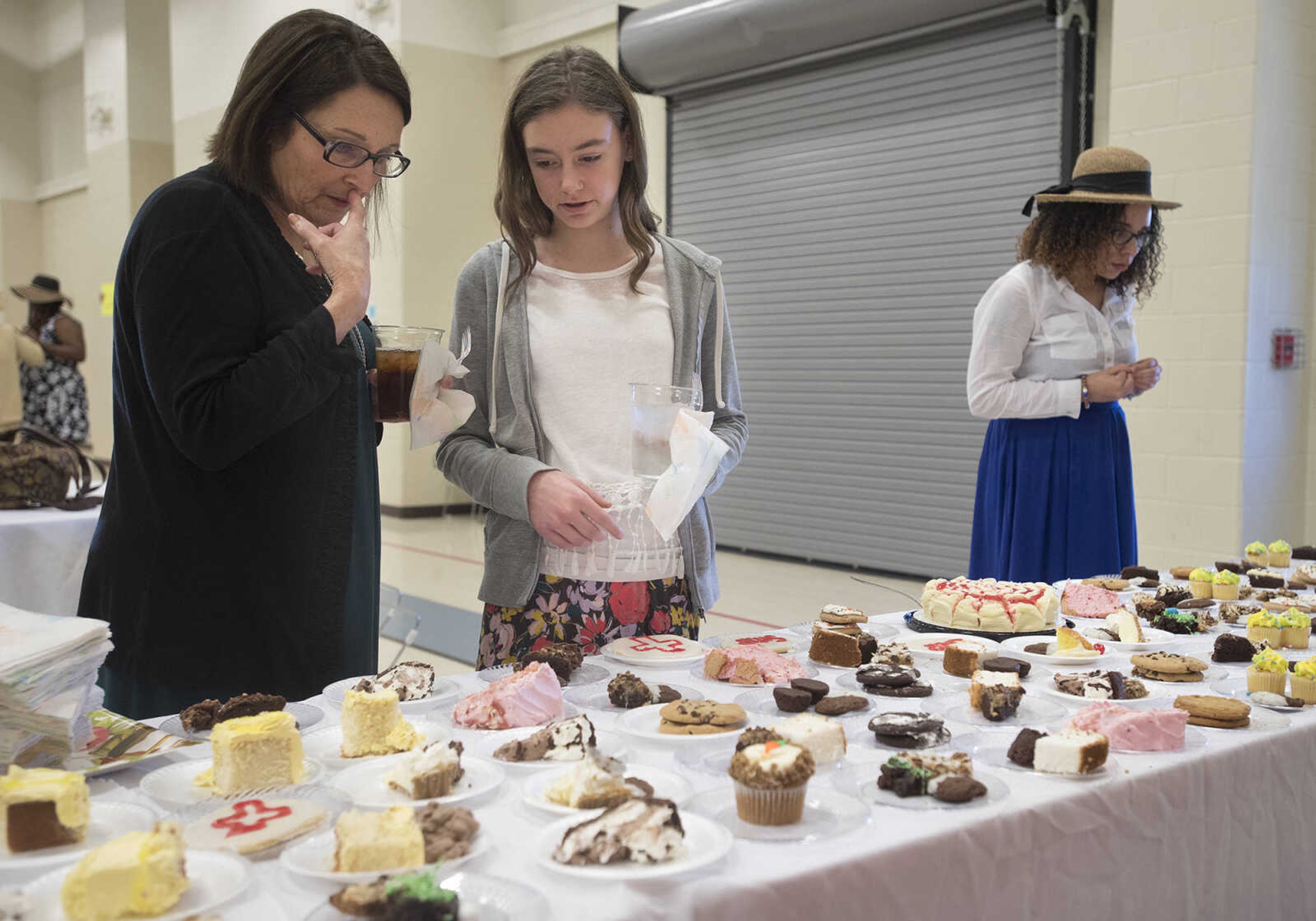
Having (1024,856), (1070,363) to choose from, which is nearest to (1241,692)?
(1024,856)

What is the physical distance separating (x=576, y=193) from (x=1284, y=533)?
12.9 feet

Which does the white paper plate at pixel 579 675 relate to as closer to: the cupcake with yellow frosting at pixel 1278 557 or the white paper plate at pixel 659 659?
the white paper plate at pixel 659 659

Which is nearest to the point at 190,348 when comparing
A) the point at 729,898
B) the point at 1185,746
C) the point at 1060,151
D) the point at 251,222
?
the point at 251,222

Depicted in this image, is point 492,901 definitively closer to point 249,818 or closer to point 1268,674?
point 249,818

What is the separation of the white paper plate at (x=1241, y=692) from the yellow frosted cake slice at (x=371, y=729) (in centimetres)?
109

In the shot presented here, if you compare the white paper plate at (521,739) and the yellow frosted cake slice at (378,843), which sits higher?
the yellow frosted cake slice at (378,843)

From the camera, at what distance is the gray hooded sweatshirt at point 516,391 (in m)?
1.93

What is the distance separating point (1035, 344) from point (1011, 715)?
1.80 m

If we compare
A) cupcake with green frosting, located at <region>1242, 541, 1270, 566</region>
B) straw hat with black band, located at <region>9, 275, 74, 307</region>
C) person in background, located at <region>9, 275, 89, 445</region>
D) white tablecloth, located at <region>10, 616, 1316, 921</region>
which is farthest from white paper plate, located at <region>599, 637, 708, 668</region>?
straw hat with black band, located at <region>9, 275, 74, 307</region>

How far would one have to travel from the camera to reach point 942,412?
20.9 ft

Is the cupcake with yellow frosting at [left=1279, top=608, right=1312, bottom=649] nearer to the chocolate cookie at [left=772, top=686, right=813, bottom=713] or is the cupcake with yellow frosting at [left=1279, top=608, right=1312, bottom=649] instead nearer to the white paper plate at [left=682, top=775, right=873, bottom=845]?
the chocolate cookie at [left=772, top=686, right=813, bottom=713]

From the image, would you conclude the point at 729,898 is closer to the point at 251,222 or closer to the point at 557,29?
the point at 251,222

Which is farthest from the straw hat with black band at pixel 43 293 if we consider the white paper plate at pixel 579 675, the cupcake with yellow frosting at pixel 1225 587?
the cupcake with yellow frosting at pixel 1225 587

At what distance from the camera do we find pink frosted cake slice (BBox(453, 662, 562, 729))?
1345 millimetres
